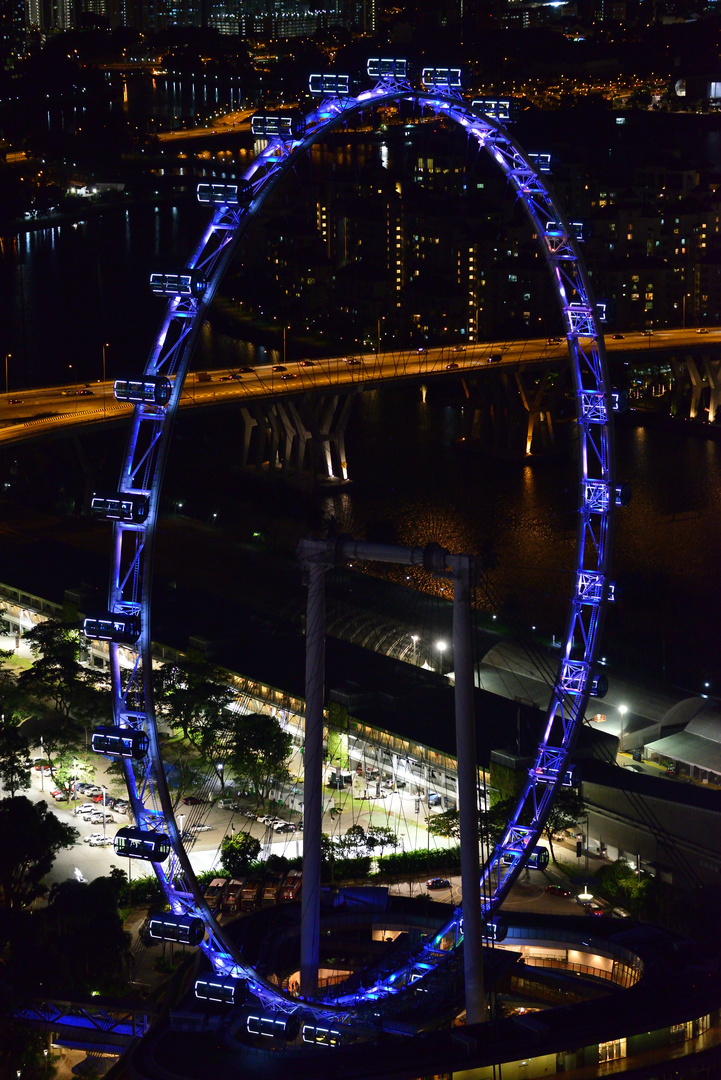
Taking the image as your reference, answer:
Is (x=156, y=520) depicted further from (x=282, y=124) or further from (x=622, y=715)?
(x=622, y=715)

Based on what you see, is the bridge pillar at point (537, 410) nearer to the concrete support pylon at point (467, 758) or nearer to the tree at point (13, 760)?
the tree at point (13, 760)

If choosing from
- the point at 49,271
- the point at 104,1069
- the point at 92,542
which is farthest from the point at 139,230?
the point at 104,1069

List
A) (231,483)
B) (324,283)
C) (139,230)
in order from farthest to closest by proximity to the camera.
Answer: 1. (139,230)
2. (324,283)
3. (231,483)

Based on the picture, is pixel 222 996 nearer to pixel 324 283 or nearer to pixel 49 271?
pixel 324 283

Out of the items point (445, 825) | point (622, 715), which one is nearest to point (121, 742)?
point (445, 825)

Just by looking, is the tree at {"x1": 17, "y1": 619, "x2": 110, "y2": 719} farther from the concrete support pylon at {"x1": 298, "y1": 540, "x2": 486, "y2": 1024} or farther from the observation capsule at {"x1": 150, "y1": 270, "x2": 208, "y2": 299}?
the observation capsule at {"x1": 150, "y1": 270, "x2": 208, "y2": 299}

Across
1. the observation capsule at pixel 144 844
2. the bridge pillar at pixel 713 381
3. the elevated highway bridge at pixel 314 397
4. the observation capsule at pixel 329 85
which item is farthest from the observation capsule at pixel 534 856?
the bridge pillar at pixel 713 381
